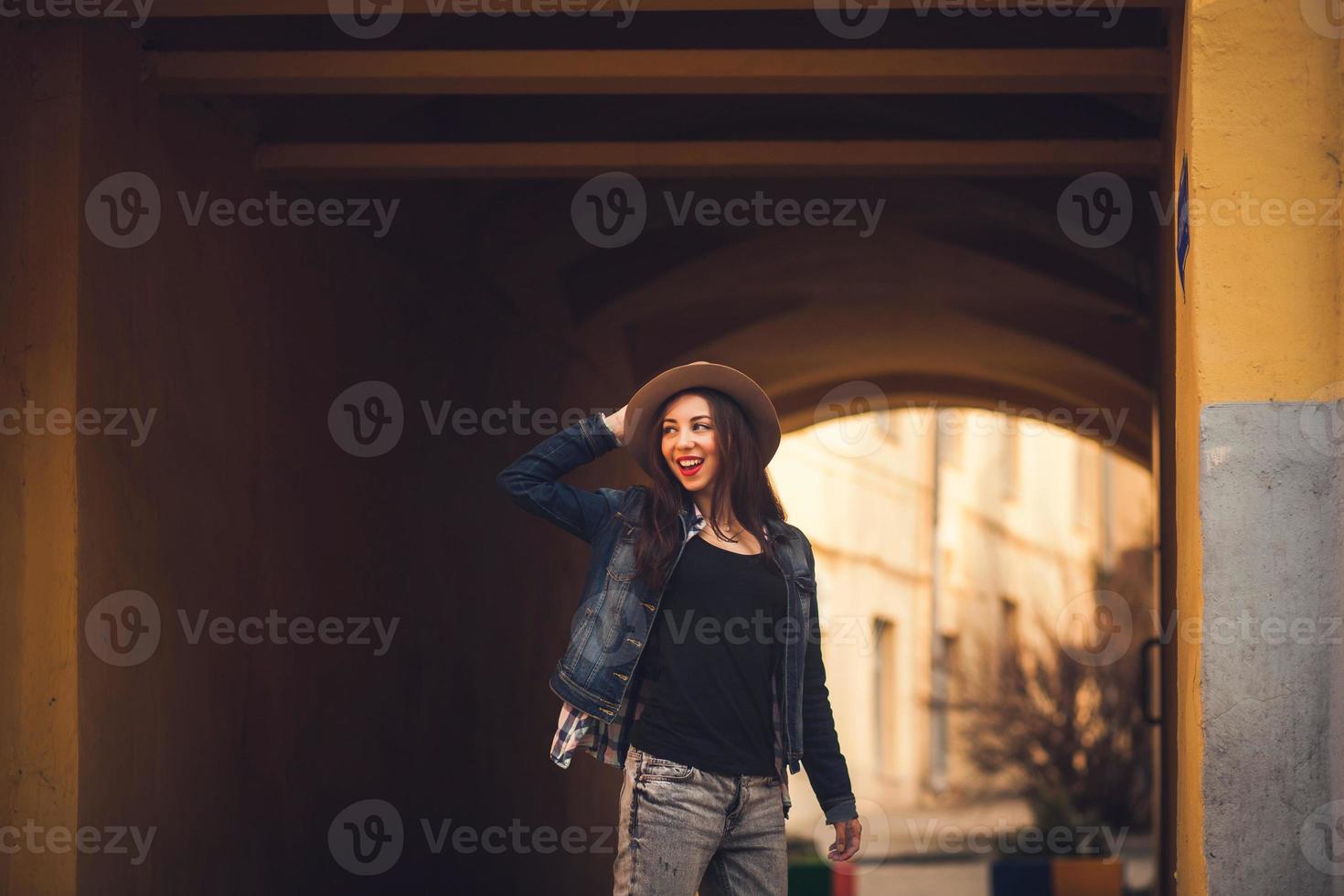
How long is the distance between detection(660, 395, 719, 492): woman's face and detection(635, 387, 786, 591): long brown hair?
2 centimetres

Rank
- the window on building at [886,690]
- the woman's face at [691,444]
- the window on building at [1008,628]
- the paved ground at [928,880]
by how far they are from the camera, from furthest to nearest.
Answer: the window on building at [886,690] < the window on building at [1008,628] < the paved ground at [928,880] < the woman's face at [691,444]

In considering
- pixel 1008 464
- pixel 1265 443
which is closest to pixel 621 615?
pixel 1265 443

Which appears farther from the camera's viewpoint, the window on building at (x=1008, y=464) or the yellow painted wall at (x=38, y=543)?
the window on building at (x=1008, y=464)

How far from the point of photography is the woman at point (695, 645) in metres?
4.27

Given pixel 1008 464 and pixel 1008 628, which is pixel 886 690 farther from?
pixel 1008 464

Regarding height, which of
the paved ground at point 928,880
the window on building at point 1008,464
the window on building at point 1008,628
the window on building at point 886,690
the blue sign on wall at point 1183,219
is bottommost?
the paved ground at point 928,880

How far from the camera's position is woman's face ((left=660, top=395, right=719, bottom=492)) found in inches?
181

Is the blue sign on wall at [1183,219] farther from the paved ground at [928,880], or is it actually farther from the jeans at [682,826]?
the paved ground at [928,880]

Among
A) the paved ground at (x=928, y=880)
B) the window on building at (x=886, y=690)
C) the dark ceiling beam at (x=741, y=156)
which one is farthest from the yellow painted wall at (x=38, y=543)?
the window on building at (x=886, y=690)

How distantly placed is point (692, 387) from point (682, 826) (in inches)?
47.9

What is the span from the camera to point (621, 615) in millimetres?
4477

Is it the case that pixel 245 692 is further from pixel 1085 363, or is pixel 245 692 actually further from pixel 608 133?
pixel 1085 363

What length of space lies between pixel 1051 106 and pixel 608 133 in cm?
207

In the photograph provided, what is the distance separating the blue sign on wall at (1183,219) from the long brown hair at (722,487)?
49.1 inches
